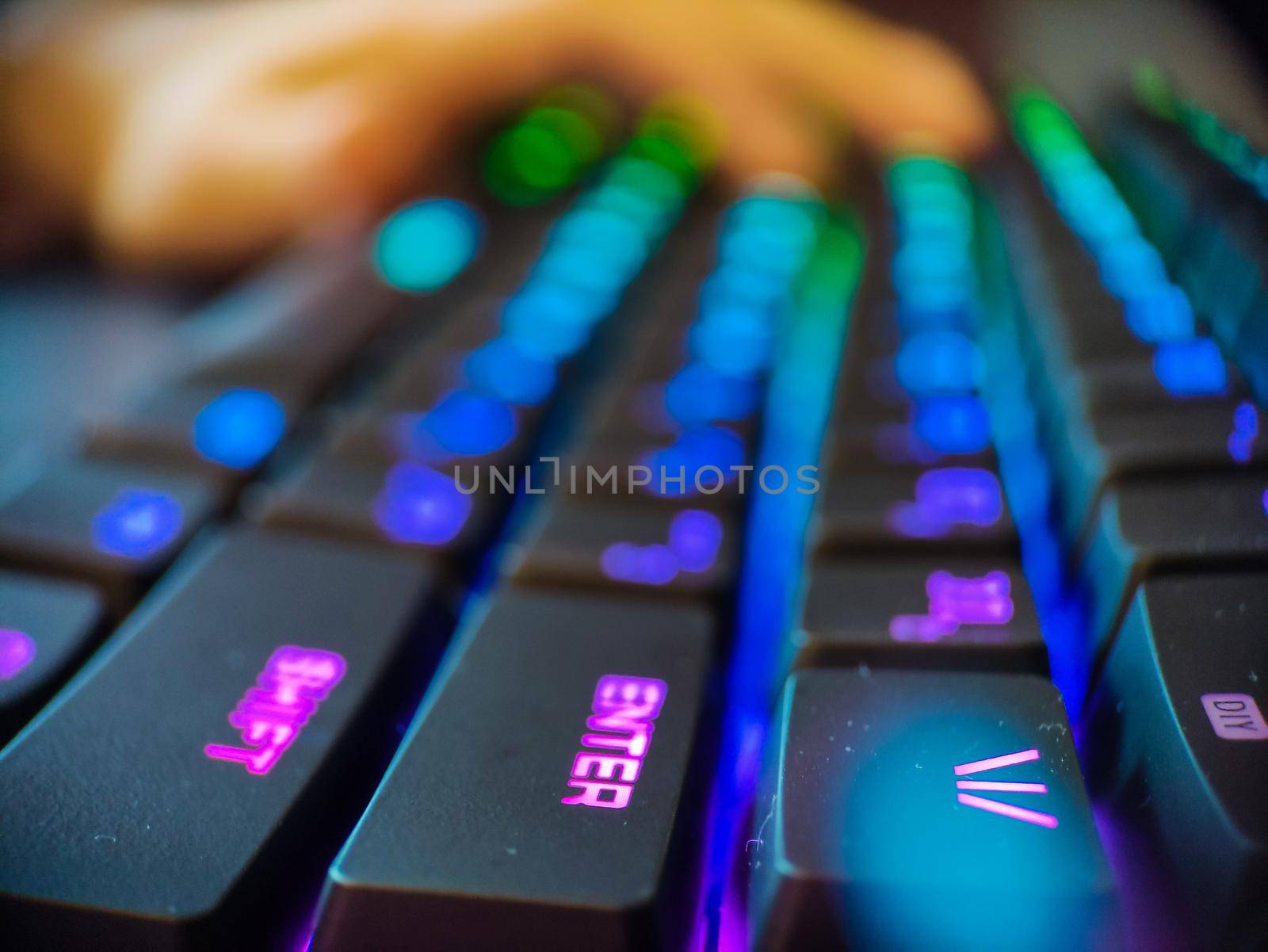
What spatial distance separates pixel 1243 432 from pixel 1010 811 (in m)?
0.17

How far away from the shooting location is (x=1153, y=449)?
32cm

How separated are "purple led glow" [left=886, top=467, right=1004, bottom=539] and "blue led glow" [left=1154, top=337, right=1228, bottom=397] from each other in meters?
0.07

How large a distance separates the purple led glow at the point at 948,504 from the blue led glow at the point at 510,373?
16 cm

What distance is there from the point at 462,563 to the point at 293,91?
43 cm

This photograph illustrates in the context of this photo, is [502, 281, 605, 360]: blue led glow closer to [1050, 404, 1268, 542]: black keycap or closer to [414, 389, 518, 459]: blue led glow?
[414, 389, 518, 459]: blue led glow

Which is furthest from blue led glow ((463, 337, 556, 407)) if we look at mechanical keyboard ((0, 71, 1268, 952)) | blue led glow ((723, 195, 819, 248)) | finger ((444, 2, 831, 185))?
finger ((444, 2, 831, 185))

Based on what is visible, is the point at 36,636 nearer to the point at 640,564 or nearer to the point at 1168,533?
the point at 640,564

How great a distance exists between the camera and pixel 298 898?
0.23m

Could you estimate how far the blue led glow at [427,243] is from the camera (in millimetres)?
524

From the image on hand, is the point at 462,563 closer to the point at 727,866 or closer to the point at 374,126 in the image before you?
the point at 727,866

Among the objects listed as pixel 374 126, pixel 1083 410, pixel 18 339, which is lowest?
pixel 18 339

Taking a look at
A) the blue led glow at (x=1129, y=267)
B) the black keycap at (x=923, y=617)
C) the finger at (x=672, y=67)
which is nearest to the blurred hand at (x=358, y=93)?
the finger at (x=672, y=67)

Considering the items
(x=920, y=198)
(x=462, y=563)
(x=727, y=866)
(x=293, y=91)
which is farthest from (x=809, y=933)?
(x=293, y=91)

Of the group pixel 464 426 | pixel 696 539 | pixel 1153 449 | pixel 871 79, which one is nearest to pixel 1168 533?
pixel 1153 449
